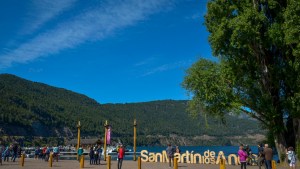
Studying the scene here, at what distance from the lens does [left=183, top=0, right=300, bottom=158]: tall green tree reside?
98.4 ft

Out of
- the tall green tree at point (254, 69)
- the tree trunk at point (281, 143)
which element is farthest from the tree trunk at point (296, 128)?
the tree trunk at point (281, 143)

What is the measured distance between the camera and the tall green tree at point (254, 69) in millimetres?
30000

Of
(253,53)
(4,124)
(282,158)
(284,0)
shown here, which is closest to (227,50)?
(253,53)

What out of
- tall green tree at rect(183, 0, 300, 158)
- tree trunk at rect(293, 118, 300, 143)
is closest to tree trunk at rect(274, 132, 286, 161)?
tall green tree at rect(183, 0, 300, 158)

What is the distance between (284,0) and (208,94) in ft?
37.6

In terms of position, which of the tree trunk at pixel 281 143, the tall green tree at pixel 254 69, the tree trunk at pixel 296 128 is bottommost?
the tree trunk at pixel 281 143

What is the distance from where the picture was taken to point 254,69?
3403cm

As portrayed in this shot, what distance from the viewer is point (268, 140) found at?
139ft

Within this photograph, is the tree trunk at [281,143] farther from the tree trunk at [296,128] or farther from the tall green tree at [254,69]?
the tree trunk at [296,128]

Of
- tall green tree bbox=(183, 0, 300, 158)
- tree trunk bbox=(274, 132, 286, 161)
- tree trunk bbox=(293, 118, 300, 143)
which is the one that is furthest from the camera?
tree trunk bbox=(274, 132, 286, 161)

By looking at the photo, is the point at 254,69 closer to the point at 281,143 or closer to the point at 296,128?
the point at 296,128

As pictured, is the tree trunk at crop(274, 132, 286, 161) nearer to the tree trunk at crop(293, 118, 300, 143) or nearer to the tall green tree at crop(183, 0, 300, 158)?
the tall green tree at crop(183, 0, 300, 158)

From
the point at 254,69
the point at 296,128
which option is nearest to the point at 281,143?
the point at 296,128

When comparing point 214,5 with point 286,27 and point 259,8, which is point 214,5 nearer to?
point 259,8
